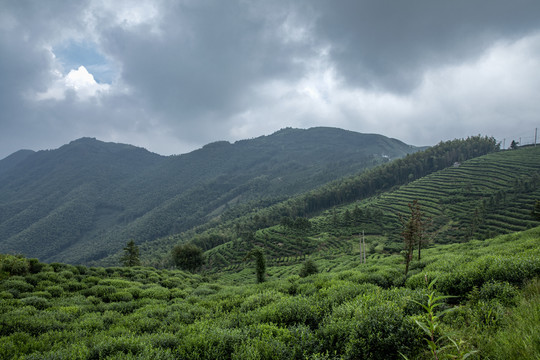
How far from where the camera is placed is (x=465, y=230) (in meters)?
79.0

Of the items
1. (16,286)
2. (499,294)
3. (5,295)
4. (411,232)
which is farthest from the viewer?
(411,232)

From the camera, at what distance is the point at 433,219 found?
92062mm

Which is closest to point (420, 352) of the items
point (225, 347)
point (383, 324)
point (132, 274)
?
point (383, 324)

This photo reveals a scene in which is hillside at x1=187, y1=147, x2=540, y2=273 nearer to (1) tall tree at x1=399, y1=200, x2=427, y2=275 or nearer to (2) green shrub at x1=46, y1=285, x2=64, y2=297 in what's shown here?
(1) tall tree at x1=399, y1=200, x2=427, y2=275

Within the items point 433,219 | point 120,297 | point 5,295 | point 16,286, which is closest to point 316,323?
point 120,297

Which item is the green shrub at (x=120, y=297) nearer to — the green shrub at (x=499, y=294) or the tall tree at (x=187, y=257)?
the green shrub at (x=499, y=294)

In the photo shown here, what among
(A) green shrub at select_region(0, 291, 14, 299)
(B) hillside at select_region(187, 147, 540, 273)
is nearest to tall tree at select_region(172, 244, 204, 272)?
(B) hillside at select_region(187, 147, 540, 273)

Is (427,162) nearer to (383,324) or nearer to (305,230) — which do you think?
(305,230)

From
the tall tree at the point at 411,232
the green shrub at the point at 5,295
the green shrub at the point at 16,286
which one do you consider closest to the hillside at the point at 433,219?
the tall tree at the point at 411,232

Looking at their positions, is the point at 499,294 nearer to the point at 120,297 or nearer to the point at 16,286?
the point at 120,297

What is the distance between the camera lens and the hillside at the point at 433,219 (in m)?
78.9

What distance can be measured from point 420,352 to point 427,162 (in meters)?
216

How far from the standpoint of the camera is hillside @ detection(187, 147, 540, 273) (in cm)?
7891

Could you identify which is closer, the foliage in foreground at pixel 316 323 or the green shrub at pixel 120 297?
the foliage in foreground at pixel 316 323
